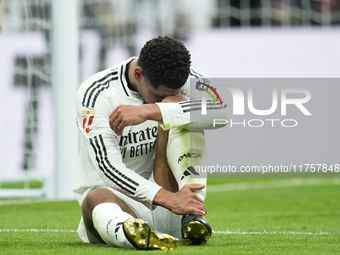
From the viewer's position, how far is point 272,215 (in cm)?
391

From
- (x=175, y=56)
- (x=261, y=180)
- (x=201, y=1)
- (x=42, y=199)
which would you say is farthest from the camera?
(x=201, y=1)

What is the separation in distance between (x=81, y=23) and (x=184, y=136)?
5318 mm

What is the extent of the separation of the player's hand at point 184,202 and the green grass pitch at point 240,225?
0.14 metres

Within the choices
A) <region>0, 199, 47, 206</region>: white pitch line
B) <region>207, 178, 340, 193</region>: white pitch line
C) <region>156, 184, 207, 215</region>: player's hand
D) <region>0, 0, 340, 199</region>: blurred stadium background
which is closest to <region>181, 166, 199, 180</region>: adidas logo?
<region>156, 184, 207, 215</region>: player's hand

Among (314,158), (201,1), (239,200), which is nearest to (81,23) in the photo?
(201,1)

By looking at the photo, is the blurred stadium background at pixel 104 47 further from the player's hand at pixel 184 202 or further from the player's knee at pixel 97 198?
the player's hand at pixel 184 202

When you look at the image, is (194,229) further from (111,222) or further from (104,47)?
(104,47)

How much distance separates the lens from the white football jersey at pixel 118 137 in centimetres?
215

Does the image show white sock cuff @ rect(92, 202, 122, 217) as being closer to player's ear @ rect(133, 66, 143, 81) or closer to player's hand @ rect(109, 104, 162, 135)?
player's hand @ rect(109, 104, 162, 135)

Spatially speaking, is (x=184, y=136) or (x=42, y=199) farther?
(x=42, y=199)

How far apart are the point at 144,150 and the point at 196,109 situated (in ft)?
1.20

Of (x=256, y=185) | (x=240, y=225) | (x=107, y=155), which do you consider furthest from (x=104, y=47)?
(x=107, y=155)

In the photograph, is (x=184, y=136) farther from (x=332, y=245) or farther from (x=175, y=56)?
(x=332, y=245)

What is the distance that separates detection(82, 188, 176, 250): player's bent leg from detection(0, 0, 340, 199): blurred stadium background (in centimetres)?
242
